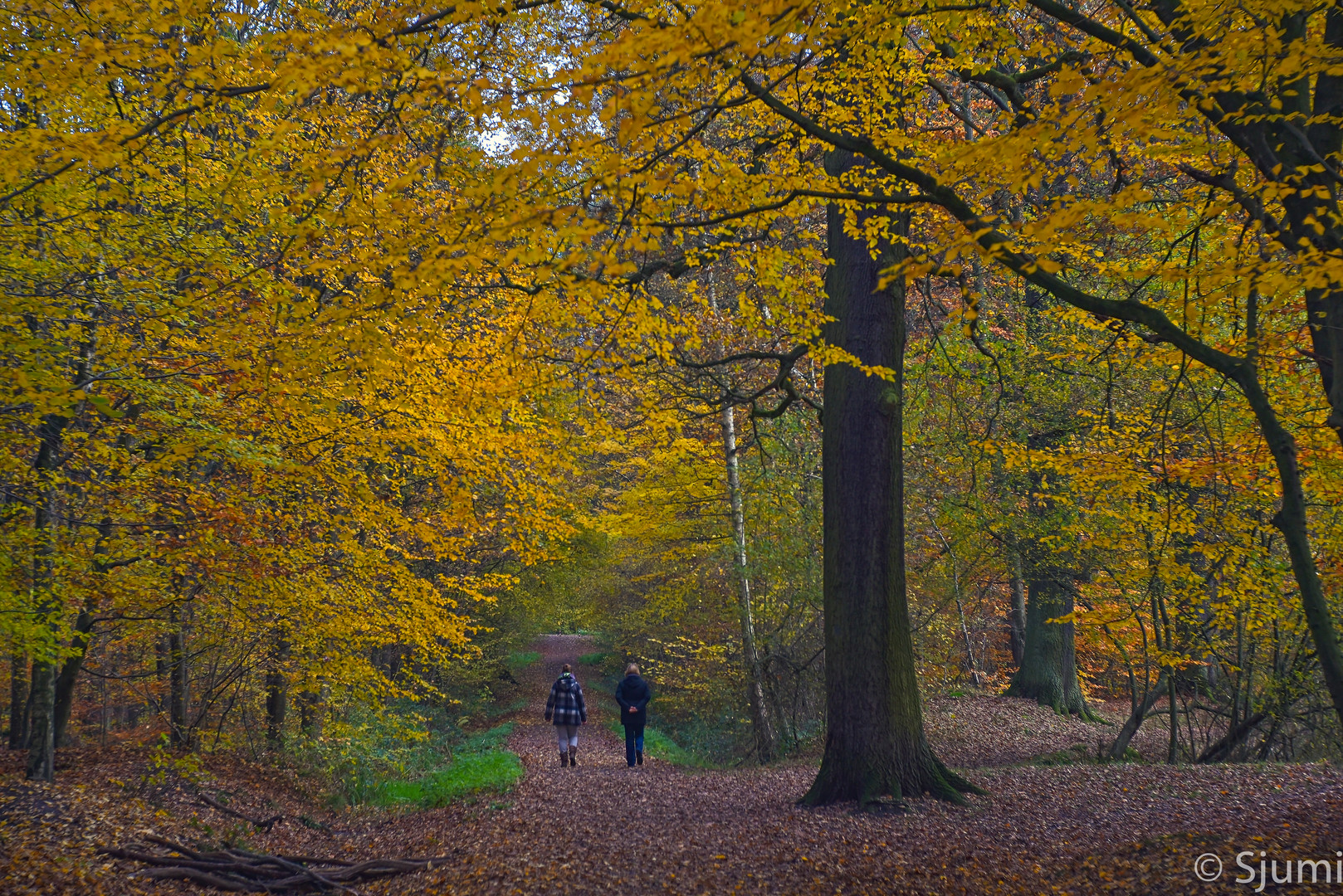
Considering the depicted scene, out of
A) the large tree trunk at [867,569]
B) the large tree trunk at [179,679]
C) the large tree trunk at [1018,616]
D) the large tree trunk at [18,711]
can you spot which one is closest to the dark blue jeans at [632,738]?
the large tree trunk at [867,569]

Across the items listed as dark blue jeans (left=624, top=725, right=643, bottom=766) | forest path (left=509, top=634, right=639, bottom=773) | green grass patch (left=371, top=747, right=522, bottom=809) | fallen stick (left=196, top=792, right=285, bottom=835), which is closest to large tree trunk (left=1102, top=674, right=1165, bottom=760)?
forest path (left=509, top=634, right=639, bottom=773)

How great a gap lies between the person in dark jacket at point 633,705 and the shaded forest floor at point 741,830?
2193 millimetres

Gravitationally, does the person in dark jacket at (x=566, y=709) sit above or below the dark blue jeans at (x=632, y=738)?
above

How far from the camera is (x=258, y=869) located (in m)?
5.39

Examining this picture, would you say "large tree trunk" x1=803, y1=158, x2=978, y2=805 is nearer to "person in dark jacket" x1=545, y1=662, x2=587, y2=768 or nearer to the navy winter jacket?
the navy winter jacket

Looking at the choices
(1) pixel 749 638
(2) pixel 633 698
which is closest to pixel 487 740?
(2) pixel 633 698

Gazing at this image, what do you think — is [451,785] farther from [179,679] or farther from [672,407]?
[672,407]

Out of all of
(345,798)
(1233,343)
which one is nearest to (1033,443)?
(1233,343)

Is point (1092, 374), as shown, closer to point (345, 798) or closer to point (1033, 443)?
point (1033, 443)

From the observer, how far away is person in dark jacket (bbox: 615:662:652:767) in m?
11.8

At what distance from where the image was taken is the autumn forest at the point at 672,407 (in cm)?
395

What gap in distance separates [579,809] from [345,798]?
338cm

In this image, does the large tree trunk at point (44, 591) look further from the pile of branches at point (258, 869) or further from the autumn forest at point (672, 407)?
the pile of branches at point (258, 869)

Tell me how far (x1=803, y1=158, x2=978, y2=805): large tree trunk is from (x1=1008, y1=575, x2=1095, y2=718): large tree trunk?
7613 millimetres
